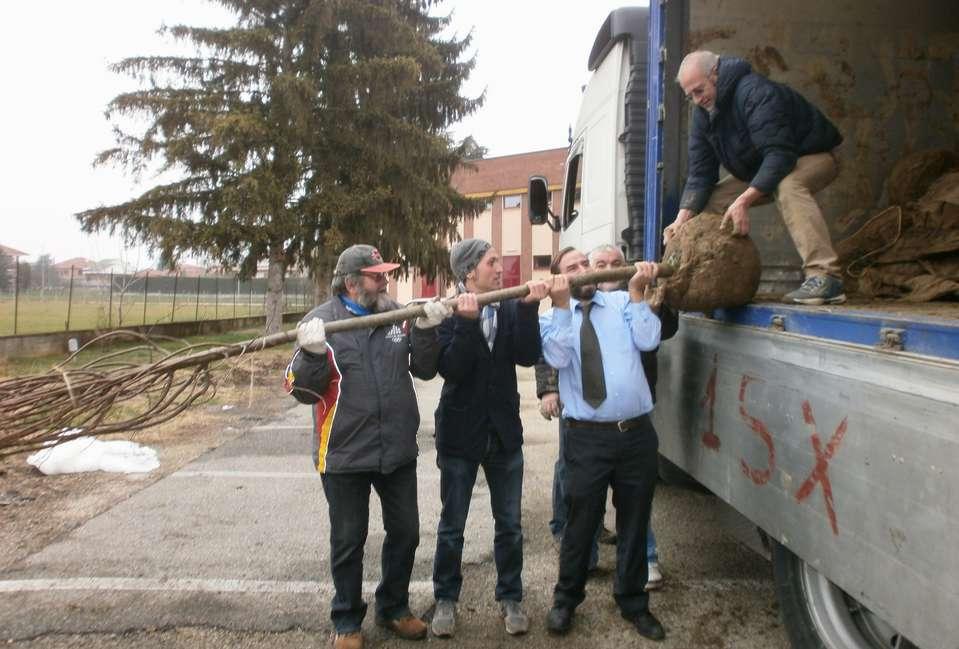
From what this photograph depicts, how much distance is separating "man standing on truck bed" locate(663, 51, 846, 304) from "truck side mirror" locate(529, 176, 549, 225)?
8.91 ft

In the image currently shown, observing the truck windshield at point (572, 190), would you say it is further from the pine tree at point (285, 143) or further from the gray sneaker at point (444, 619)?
the pine tree at point (285, 143)

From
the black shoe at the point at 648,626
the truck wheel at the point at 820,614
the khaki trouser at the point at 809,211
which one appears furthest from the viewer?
the black shoe at the point at 648,626

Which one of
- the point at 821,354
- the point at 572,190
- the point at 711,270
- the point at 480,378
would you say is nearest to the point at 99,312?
the point at 572,190

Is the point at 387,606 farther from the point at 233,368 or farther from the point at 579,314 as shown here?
the point at 579,314

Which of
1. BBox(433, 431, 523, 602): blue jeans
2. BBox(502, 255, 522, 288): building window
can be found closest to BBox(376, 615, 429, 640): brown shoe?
BBox(433, 431, 523, 602): blue jeans

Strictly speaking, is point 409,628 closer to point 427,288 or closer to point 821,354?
point 821,354

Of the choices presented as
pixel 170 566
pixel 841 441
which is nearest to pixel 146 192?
pixel 170 566

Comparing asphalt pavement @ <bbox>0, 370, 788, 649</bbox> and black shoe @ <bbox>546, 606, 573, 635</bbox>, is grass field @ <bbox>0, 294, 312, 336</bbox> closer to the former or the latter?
asphalt pavement @ <bbox>0, 370, 788, 649</bbox>

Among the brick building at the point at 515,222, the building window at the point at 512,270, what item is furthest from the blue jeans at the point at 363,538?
the brick building at the point at 515,222

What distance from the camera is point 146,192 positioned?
47.7 ft

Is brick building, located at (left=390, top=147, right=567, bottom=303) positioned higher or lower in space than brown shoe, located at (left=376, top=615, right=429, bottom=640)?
higher

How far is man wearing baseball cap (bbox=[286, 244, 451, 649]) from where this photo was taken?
3.02m

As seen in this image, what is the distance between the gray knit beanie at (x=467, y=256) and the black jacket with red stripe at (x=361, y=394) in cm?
33

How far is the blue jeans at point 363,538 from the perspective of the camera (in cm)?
306
